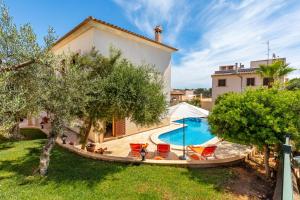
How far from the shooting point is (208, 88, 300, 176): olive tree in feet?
25.6

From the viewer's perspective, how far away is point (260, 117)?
814 cm

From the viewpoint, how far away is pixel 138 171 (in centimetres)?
923

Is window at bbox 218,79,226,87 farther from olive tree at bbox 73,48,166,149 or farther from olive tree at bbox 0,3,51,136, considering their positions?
olive tree at bbox 0,3,51,136

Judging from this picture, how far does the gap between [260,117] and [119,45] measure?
13.1m

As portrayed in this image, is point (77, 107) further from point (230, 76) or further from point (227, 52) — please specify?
point (230, 76)

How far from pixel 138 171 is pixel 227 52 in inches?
833

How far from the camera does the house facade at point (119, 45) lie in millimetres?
15062

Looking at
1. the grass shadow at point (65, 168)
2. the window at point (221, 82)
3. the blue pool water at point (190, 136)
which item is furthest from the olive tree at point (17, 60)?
the window at point (221, 82)

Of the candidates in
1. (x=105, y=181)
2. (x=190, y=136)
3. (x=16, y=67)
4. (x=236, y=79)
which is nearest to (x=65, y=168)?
(x=105, y=181)

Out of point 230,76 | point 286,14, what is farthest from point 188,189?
point 230,76

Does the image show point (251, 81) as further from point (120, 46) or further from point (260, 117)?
point (260, 117)

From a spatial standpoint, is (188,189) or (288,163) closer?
(288,163)

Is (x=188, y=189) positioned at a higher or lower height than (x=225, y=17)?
lower

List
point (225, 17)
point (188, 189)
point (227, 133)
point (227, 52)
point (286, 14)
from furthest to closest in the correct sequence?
point (227, 52)
point (225, 17)
point (286, 14)
point (227, 133)
point (188, 189)
